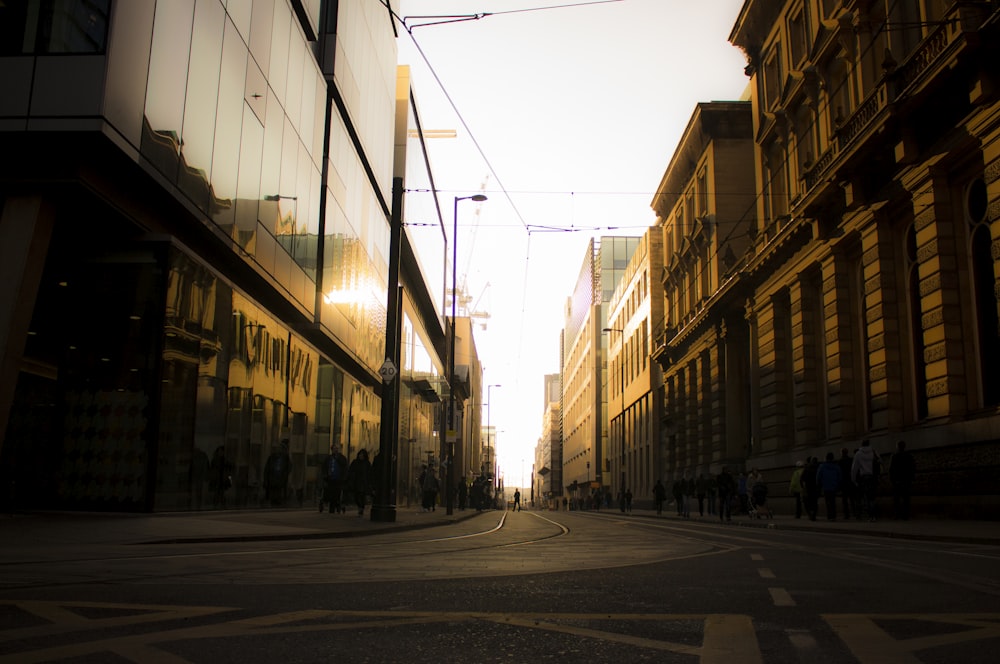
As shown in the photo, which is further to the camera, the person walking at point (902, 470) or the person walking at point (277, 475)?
the person walking at point (277, 475)

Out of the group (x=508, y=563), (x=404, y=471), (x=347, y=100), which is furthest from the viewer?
(x=404, y=471)

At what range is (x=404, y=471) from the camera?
143 ft

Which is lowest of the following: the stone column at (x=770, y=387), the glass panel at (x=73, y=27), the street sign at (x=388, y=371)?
the street sign at (x=388, y=371)

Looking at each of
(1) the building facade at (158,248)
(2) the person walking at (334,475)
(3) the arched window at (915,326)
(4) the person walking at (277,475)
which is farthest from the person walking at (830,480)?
(1) the building facade at (158,248)

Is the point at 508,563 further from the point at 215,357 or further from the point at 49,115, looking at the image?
the point at 215,357

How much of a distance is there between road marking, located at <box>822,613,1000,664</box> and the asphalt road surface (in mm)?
13

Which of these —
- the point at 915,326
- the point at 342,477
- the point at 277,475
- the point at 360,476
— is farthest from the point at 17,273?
the point at 915,326

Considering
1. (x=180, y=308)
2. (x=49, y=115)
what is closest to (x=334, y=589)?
(x=49, y=115)

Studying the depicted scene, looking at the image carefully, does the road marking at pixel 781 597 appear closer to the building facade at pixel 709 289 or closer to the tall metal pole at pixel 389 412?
the tall metal pole at pixel 389 412

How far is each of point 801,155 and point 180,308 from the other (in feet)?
79.8

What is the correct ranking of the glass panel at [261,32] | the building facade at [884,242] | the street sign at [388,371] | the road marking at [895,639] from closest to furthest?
1. the road marking at [895,639]
2. the street sign at [388,371]
3. the building facade at [884,242]
4. the glass panel at [261,32]

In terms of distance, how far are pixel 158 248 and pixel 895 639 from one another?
48.5 feet

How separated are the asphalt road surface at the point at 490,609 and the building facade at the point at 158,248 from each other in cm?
683

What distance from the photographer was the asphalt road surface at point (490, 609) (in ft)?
12.9
